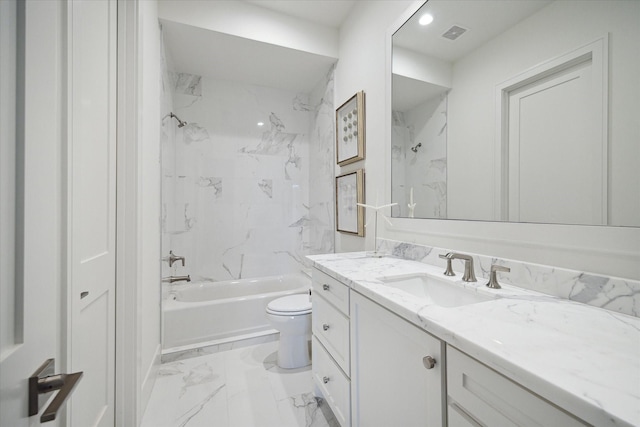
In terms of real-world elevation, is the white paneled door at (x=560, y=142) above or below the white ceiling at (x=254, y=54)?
below

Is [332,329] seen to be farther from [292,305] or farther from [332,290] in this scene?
[292,305]

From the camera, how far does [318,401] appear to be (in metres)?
1.54

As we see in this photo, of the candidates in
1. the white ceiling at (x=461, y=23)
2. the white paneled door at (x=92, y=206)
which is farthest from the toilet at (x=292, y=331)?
the white ceiling at (x=461, y=23)

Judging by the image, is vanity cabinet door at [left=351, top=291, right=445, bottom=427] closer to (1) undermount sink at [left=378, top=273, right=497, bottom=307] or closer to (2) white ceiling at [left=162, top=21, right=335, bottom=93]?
(1) undermount sink at [left=378, top=273, right=497, bottom=307]

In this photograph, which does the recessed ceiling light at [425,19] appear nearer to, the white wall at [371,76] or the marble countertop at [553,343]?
the white wall at [371,76]

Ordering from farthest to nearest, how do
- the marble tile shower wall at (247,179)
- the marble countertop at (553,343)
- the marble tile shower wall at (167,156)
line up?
1. the marble tile shower wall at (247,179)
2. the marble tile shower wall at (167,156)
3. the marble countertop at (553,343)

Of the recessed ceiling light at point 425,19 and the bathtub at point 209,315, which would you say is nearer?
the recessed ceiling light at point 425,19

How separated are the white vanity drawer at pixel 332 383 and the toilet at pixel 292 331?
39 cm

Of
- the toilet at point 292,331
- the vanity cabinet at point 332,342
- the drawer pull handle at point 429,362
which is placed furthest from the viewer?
the toilet at point 292,331

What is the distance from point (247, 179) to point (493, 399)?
109 inches

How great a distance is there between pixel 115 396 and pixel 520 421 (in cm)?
→ 162

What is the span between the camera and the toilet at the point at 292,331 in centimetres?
186

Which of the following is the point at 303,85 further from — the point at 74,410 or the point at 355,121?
the point at 74,410

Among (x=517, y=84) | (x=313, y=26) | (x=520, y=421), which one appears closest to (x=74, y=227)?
(x=520, y=421)
